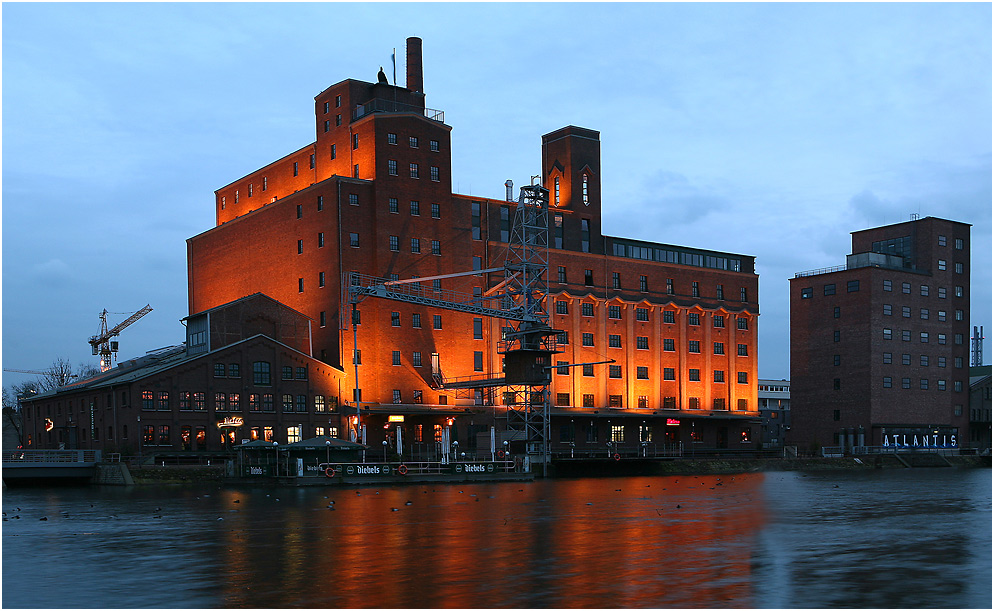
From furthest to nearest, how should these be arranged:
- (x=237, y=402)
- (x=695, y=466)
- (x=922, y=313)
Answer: (x=922, y=313)
(x=695, y=466)
(x=237, y=402)

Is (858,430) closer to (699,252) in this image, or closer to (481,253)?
(699,252)

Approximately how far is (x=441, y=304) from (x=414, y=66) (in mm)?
34468

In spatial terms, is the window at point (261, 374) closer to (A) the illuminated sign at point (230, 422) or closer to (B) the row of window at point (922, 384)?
(A) the illuminated sign at point (230, 422)

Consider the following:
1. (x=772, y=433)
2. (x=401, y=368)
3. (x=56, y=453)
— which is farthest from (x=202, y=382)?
(x=772, y=433)

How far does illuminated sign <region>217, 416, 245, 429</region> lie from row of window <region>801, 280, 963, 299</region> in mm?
78537

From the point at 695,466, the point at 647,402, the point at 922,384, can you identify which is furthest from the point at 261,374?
the point at 922,384

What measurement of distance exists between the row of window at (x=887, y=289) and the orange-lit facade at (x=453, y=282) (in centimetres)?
1065

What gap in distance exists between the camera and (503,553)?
1128 inches

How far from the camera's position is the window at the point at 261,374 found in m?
89.1

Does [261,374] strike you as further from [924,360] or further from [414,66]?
[924,360]

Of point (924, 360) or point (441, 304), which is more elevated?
point (441, 304)

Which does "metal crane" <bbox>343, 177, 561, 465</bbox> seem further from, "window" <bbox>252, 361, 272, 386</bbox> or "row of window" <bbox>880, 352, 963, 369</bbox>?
"row of window" <bbox>880, 352, 963, 369</bbox>

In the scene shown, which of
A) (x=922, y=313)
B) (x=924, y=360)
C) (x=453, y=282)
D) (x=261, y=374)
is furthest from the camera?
(x=922, y=313)

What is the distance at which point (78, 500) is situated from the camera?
56.4 m
